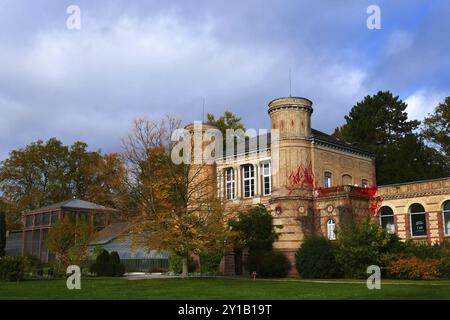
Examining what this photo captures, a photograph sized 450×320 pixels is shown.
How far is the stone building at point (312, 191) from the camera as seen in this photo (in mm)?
34969

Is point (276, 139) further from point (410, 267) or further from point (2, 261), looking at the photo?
point (2, 261)

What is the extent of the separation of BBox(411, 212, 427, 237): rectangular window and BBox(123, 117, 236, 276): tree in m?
14.2

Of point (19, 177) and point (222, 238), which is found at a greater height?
point (19, 177)

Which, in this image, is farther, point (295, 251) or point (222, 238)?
point (295, 251)

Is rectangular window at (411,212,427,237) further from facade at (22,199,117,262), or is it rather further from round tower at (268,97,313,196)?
facade at (22,199,117,262)

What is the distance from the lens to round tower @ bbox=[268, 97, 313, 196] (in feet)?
123

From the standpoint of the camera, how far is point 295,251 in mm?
35531

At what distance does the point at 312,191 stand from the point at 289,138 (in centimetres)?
425

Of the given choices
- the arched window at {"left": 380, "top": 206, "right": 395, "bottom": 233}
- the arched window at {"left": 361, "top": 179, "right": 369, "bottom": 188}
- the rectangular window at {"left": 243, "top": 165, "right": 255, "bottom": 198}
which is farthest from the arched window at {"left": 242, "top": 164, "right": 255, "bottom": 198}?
the arched window at {"left": 380, "top": 206, "right": 395, "bottom": 233}

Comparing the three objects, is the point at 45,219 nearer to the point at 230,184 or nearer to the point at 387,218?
the point at 230,184

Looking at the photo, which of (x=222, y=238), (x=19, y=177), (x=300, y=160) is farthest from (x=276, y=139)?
(x=19, y=177)
